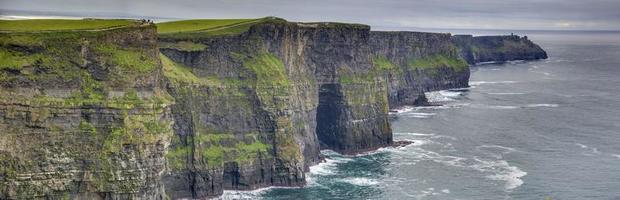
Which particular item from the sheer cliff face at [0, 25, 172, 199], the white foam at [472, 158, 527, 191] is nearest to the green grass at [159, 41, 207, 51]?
the sheer cliff face at [0, 25, 172, 199]

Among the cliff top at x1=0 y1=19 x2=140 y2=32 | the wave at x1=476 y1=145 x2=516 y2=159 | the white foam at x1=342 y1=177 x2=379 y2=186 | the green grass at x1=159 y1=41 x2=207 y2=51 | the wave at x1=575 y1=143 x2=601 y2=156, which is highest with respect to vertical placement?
the cliff top at x1=0 y1=19 x2=140 y2=32

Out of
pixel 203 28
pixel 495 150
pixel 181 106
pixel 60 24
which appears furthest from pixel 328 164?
pixel 60 24

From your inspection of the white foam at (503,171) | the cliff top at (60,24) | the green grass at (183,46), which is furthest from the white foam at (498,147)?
the cliff top at (60,24)

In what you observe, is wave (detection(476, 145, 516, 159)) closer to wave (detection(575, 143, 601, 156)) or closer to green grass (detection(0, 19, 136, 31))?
wave (detection(575, 143, 601, 156))

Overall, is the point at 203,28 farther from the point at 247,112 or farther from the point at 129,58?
the point at 129,58

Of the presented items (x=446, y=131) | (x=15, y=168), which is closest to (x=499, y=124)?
(x=446, y=131)
